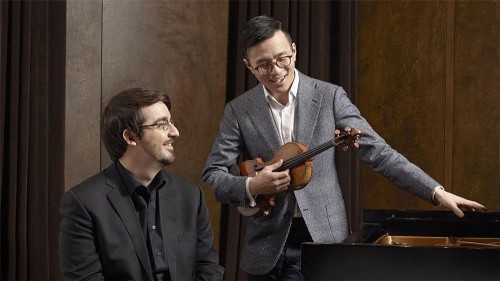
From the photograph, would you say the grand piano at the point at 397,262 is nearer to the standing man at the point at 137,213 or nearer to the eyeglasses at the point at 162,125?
the standing man at the point at 137,213

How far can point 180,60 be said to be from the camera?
4.39 metres

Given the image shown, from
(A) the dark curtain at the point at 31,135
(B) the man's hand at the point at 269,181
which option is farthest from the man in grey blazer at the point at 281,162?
(A) the dark curtain at the point at 31,135

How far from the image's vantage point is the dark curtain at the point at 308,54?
4.39m

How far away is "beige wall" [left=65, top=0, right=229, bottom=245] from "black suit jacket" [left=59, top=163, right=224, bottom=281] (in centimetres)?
177

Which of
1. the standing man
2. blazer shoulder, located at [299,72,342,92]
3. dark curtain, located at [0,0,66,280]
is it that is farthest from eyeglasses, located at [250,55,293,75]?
dark curtain, located at [0,0,66,280]

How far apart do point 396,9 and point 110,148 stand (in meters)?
2.48

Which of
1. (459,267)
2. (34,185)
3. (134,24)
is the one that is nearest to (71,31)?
(134,24)

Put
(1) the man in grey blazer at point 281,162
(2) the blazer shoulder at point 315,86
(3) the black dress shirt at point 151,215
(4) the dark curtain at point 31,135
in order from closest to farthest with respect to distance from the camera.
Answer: (3) the black dress shirt at point 151,215 < (1) the man in grey blazer at point 281,162 < (2) the blazer shoulder at point 315,86 < (4) the dark curtain at point 31,135

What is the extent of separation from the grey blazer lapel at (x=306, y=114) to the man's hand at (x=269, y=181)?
15 cm

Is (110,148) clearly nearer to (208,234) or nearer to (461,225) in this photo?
(208,234)

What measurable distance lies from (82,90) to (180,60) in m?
0.60

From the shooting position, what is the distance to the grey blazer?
8.50ft

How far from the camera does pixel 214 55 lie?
176 inches

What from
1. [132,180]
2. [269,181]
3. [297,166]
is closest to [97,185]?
[132,180]
